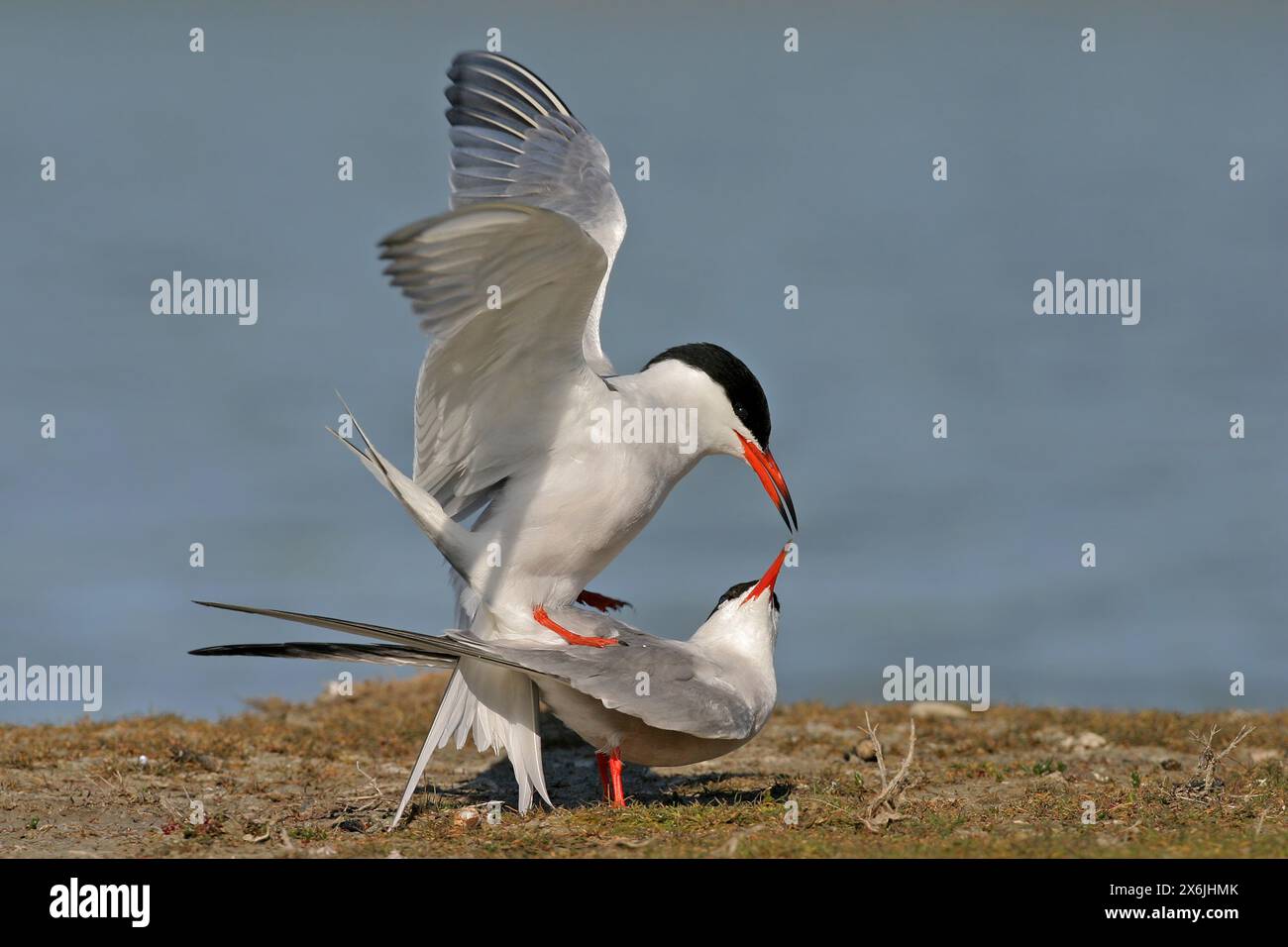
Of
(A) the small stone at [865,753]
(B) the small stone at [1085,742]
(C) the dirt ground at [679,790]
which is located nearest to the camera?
(C) the dirt ground at [679,790]

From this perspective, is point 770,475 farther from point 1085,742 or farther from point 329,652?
point 1085,742

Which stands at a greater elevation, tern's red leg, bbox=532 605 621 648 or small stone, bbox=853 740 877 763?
tern's red leg, bbox=532 605 621 648

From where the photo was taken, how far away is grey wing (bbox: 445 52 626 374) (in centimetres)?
797

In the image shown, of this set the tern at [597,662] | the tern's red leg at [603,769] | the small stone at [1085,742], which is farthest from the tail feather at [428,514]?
the small stone at [1085,742]

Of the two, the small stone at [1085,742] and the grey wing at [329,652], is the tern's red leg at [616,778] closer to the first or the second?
the grey wing at [329,652]

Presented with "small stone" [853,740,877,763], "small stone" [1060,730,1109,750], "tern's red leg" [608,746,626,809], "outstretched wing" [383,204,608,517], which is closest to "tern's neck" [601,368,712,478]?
"outstretched wing" [383,204,608,517]

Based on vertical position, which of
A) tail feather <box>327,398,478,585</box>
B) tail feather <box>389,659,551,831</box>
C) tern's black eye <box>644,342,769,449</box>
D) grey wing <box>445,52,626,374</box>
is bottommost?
tail feather <box>389,659,551,831</box>

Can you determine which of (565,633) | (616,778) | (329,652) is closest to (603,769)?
(616,778)

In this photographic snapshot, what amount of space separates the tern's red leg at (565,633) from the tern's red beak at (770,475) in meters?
1.18

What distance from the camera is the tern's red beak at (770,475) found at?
6.99m

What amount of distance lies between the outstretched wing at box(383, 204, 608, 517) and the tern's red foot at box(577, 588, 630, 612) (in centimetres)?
85

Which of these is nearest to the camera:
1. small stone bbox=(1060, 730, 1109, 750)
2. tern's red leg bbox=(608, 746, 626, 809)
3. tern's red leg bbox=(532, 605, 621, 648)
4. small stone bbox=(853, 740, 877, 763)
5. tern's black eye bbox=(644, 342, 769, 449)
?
tern's red leg bbox=(608, 746, 626, 809)

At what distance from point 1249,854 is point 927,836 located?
1149 mm

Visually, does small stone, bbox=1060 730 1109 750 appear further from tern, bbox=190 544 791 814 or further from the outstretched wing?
the outstretched wing
